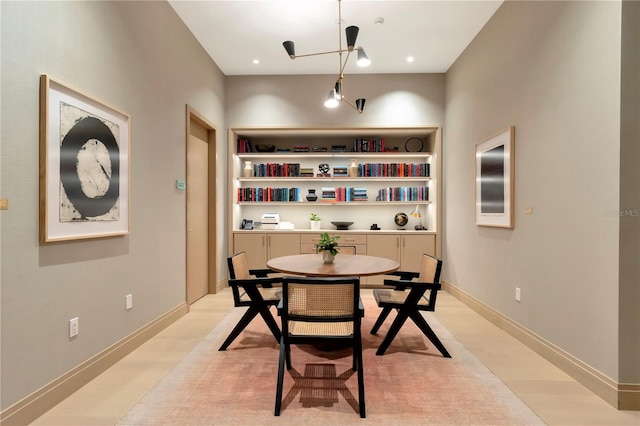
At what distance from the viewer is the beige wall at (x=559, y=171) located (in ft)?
7.18

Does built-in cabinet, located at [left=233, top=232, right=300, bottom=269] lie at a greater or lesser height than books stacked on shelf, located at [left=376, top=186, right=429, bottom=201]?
lesser

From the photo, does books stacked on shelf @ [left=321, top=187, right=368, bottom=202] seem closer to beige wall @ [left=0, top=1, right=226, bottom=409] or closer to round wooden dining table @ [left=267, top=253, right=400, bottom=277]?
round wooden dining table @ [left=267, top=253, right=400, bottom=277]

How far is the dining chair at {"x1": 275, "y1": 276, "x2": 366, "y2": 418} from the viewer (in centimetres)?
200

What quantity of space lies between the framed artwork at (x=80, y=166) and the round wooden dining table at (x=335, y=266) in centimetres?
131

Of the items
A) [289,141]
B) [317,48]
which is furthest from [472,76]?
[289,141]

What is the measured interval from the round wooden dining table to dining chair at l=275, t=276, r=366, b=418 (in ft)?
1.65

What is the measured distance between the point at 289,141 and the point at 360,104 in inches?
89.5

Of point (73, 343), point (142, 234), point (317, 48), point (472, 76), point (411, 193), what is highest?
point (317, 48)

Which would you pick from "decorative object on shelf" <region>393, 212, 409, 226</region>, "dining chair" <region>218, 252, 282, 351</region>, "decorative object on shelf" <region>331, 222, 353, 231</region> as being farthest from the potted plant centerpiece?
"decorative object on shelf" <region>393, 212, 409, 226</region>

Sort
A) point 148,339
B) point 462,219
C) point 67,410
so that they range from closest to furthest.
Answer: point 67,410, point 148,339, point 462,219

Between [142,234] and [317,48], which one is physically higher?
[317,48]

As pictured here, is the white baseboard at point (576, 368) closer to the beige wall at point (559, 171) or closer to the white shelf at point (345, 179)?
the beige wall at point (559, 171)

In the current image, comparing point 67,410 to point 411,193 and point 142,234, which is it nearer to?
point 142,234

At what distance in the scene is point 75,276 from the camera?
2283 mm
